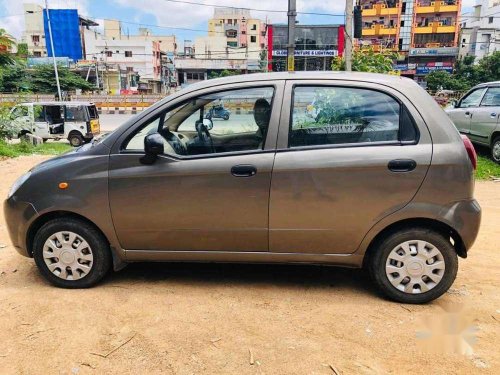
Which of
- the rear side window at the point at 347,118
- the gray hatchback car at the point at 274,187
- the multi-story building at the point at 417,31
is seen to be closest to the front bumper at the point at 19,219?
the gray hatchback car at the point at 274,187

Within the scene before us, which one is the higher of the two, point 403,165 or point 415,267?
point 403,165

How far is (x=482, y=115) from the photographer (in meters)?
9.24

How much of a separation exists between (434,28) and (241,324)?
67319 mm

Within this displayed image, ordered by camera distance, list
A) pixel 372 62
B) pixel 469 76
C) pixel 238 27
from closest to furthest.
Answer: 1. pixel 372 62
2. pixel 469 76
3. pixel 238 27

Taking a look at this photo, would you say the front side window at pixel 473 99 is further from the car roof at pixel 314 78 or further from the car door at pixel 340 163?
the car door at pixel 340 163

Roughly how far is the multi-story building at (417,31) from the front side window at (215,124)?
6188 centimetres

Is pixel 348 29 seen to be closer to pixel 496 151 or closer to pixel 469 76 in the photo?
pixel 496 151

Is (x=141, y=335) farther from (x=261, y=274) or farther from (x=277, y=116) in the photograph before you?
(x=277, y=116)

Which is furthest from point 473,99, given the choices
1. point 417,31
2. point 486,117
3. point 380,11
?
point 417,31

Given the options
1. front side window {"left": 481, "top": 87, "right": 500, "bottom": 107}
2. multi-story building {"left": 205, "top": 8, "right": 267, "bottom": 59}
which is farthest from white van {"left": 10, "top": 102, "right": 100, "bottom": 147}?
multi-story building {"left": 205, "top": 8, "right": 267, "bottom": 59}

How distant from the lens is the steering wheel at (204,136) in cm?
337

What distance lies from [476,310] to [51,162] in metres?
3.44

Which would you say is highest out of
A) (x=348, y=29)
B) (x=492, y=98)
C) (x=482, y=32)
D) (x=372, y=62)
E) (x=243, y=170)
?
(x=482, y=32)

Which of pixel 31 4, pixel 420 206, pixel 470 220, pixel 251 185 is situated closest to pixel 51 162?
pixel 251 185
